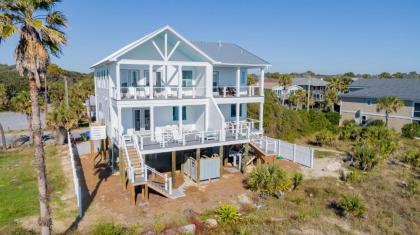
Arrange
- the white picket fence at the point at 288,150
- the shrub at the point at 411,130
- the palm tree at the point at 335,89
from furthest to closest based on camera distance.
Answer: the palm tree at the point at 335,89, the shrub at the point at 411,130, the white picket fence at the point at 288,150

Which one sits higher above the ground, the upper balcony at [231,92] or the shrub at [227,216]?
the upper balcony at [231,92]

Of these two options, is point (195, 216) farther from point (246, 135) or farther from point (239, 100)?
point (239, 100)

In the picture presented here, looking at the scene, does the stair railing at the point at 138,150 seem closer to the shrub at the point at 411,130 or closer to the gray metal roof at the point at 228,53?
the gray metal roof at the point at 228,53

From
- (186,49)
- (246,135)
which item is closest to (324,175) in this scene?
(246,135)

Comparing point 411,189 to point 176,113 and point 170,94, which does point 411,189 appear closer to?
point 176,113

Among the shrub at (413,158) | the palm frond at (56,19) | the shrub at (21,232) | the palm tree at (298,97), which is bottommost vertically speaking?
the shrub at (21,232)

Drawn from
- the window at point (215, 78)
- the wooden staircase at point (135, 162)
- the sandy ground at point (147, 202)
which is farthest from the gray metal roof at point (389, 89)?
the wooden staircase at point (135, 162)

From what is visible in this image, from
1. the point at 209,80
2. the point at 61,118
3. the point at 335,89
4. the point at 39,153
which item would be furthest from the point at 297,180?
the point at 335,89
